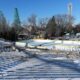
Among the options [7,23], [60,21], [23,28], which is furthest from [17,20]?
[60,21]

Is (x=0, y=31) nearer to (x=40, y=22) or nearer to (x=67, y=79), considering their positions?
(x=40, y=22)

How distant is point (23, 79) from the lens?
28.7 ft

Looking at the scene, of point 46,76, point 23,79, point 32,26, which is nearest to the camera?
point 23,79

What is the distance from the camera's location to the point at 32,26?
8144 centimetres

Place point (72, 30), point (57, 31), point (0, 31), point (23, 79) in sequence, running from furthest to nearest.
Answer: point (72, 30), point (57, 31), point (0, 31), point (23, 79)

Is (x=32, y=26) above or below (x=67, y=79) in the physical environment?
above

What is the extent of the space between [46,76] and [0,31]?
172ft

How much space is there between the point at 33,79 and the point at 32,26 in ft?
239

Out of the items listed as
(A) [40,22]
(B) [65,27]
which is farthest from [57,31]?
(A) [40,22]

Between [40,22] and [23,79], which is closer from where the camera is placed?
[23,79]

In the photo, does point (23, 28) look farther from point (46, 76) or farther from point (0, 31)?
point (46, 76)

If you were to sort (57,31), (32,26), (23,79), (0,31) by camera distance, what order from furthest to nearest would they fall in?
(32,26), (57,31), (0,31), (23,79)

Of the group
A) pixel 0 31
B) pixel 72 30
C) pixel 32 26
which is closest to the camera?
pixel 0 31

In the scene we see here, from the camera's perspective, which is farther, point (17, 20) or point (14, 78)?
point (17, 20)
